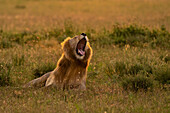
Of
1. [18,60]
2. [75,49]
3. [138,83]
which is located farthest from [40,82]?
[18,60]

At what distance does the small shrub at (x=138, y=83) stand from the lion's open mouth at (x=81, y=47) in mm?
1157

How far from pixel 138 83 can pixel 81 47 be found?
4.59ft

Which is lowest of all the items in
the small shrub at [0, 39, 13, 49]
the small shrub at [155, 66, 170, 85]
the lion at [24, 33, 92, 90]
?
the small shrub at [155, 66, 170, 85]

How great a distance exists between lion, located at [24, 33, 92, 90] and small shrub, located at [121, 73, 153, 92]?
912mm

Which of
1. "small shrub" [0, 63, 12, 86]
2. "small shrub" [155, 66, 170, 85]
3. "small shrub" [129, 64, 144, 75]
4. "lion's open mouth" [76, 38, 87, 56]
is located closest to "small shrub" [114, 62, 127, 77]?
"small shrub" [129, 64, 144, 75]

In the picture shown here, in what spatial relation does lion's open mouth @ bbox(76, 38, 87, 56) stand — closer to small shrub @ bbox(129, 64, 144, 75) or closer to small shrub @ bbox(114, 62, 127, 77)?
small shrub @ bbox(114, 62, 127, 77)

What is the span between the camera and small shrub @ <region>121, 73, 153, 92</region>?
6.75 meters

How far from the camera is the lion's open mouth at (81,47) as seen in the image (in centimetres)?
626

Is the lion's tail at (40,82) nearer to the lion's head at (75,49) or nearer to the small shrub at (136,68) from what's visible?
the lion's head at (75,49)

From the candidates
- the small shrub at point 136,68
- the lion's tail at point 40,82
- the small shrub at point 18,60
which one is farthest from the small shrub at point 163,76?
the small shrub at point 18,60

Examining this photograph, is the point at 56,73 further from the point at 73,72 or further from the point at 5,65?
the point at 5,65

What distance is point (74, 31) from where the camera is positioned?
12.9 metres

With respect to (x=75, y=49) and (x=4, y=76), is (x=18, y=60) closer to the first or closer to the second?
(x=4, y=76)

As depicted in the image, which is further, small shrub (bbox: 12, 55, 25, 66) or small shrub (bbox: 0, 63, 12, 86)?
small shrub (bbox: 12, 55, 25, 66)
